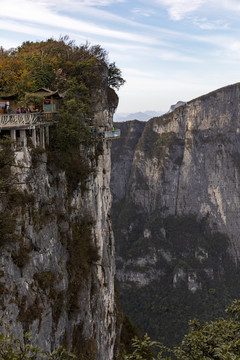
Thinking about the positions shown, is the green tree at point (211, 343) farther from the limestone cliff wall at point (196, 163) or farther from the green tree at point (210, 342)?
the limestone cliff wall at point (196, 163)

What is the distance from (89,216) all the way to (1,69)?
12.4 metres

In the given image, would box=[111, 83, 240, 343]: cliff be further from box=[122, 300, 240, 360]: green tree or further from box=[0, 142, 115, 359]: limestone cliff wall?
box=[122, 300, 240, 360]: green tree

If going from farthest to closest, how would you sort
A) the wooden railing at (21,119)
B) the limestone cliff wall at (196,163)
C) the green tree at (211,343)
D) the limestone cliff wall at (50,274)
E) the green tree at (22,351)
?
the limestone cliff wall at (196,163)
the wooden railing at (21,119)
the limestone cliff wall at (50,274)
the green tree at (211,343)
the green tree at (22,351)

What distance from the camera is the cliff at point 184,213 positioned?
81188 millimetres

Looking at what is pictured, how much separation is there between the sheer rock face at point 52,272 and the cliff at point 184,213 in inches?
2059

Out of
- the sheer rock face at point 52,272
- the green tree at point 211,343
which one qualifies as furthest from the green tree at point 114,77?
the green tree at point 211,343

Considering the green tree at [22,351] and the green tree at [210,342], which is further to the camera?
the green tree at [210,342]

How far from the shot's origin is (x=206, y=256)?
297 feet

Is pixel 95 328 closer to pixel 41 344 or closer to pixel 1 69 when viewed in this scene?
pixel 41 344

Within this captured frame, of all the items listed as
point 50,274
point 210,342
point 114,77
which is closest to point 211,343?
point 210,342

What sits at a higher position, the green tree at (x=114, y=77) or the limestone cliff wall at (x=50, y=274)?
the green tree at (x=114, y=77)

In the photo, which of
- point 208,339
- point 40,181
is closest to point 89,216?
point 40,181

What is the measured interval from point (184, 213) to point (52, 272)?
8693 centimetres

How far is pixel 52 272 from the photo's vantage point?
17266 mm
